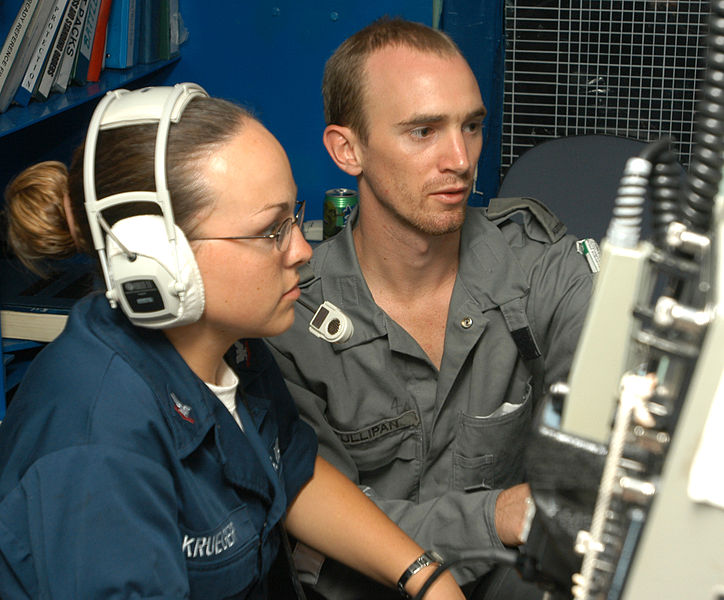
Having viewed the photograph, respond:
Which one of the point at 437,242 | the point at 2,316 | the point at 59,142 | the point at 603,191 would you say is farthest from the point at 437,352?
the point at 59,142

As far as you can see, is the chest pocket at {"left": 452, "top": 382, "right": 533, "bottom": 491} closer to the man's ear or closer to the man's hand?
the man's hand

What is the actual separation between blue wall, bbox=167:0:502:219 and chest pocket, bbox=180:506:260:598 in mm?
1710

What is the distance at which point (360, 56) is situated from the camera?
1560mm

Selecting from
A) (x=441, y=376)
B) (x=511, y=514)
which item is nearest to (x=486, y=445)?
(x=441, y=376)

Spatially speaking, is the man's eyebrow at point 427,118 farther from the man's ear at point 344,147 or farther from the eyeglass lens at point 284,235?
the eyeglass lens at point 284,235

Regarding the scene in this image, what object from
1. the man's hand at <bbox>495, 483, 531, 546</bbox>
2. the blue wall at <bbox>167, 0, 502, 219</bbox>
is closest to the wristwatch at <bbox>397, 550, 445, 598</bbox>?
the man's hand at <bbox>495, 483, 531, 546</bbox>

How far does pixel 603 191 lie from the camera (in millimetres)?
1877

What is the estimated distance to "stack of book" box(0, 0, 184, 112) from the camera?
5.43 ft

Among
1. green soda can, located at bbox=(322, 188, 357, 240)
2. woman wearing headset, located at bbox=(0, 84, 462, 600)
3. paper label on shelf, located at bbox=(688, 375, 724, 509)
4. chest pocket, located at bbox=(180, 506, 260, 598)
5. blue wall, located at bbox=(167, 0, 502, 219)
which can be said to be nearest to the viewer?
paper label on shelf, located at bbox=(688, 375, 724, 509)

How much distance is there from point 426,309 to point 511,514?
47 cm

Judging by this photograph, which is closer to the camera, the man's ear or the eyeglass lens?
the eyeglass lens

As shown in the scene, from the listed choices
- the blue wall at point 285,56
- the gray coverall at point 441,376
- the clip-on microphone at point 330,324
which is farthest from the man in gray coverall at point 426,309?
the blue wall at point 285,56

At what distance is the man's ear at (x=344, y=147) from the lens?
1.57 m

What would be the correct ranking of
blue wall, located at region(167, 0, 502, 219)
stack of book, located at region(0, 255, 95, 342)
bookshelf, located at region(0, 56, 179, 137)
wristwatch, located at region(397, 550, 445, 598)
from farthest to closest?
blue wall, located at region(167, 0, 502, 219) → stack of book, located at region(0, 255, 95, 342) → bookshelf, located at region(0, 56, 179, 137) → wristwatch, located at region(397, 550, 445, 598)
